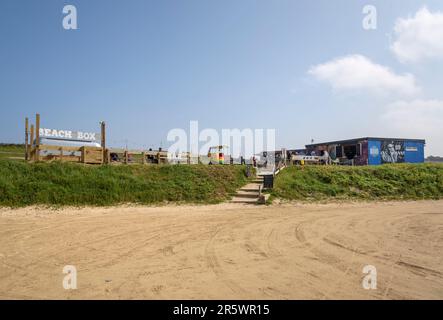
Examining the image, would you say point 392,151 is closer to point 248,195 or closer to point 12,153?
Result: point 248,195

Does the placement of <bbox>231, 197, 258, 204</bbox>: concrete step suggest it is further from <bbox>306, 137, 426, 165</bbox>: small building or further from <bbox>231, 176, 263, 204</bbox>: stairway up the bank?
<bbox>306, 137, 426, 165</bbox>: small building

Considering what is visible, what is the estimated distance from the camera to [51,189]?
13750mm

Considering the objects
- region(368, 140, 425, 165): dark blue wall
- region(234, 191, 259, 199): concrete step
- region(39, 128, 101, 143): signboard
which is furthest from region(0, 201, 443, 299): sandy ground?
region(368, 140, 425, 165): dark blue wall

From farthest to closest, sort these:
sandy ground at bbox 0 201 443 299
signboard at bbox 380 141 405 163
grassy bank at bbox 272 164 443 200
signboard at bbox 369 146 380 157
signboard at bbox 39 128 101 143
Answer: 1. signboard at bbox 380 141 405 163
2. signboard at bbox 369 146 380 157
3. signboard at bbox 39 128 101 143
4. grassy bank at bbox 272 164 443 200
5. sandy ground at bbox 0 201 443 299

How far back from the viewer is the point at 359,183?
19359 mm

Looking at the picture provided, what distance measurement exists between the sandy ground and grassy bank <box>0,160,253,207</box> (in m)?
2.11

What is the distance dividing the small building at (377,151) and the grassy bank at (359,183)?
5.16 m

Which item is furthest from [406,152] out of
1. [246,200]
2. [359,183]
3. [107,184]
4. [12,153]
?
[12,153]

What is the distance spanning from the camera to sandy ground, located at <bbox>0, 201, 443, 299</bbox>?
4.55 m

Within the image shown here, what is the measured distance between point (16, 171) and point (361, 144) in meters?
29.9

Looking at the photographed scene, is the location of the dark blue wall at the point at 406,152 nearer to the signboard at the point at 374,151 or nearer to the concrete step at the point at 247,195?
the signboard at the point at 374,151

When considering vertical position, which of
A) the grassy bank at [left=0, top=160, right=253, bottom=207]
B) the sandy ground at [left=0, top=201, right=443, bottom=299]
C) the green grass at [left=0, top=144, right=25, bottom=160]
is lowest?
the sandy ground at [left=0, top=201, right=443, bottom=299]
